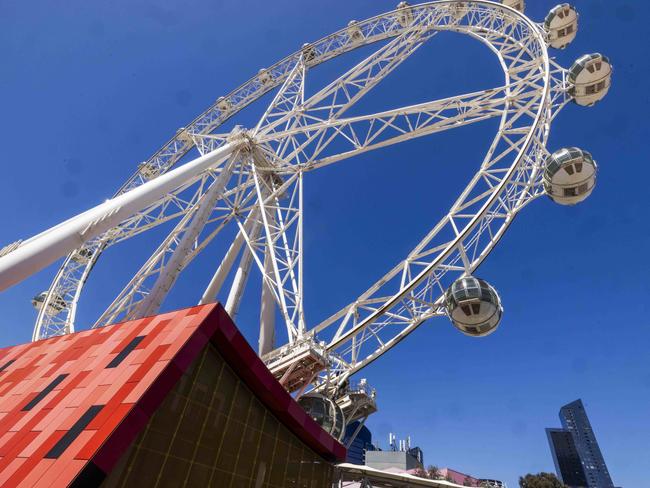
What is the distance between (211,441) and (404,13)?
2965 cm

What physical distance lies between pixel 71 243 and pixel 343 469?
1762 centimetres

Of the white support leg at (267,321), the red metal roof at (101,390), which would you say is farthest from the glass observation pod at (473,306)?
the white support leg at (267,321)

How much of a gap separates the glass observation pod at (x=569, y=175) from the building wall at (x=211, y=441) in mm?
15396

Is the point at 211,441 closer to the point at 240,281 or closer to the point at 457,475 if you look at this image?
the point at 240,281

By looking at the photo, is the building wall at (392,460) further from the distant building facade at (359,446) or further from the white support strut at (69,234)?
the white support strut at (69,234)

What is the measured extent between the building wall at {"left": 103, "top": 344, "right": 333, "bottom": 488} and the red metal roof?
56 cm

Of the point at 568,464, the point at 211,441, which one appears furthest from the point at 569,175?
the point at 568,464

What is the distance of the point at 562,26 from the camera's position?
74.6 ft

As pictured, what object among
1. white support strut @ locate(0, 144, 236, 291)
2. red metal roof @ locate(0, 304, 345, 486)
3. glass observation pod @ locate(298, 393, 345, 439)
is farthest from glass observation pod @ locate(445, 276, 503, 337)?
white support strut @ locate(0, 144, 236, 291)

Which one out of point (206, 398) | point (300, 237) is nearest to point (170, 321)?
point (206, 398)

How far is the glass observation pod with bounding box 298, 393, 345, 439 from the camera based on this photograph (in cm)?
1677

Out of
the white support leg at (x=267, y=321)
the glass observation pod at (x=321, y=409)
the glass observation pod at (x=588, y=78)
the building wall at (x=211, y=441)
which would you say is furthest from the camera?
the white support leg at (x=267, y=321)

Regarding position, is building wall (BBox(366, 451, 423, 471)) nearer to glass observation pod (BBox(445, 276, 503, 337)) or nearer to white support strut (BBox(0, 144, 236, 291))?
glass observation pod (BBox(445, 276, 503, 337))

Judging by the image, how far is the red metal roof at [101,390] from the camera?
939cm
